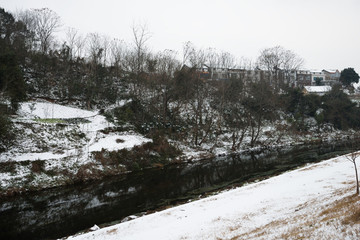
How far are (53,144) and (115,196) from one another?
10.9 m

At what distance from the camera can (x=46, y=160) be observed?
2052 cm

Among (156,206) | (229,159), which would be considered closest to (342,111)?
(229,159)

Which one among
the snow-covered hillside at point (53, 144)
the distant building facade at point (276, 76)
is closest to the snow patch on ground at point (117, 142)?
Answer: the snow-covered hillside at point (53, 144)

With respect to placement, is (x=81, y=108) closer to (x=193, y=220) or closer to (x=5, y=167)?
(x=5, y=167)

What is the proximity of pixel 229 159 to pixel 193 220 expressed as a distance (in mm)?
19014

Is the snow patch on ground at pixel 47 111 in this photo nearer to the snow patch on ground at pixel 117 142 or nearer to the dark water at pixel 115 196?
the snow patch on ground at pixel 117 142

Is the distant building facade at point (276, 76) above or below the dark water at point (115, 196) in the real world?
above

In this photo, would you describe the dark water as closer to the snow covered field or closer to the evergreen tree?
the snow covered field

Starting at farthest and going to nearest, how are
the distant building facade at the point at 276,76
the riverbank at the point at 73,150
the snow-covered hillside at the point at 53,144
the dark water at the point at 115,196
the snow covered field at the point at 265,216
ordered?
the distant building facade at the point at 276,76 < the riverbank at the point at 73,150 < the snow-covered hillside at the point at 53,144 < the dark water at the point at 115,196 < the snow covered field at the point at 265,216

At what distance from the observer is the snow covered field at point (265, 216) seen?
7160 millimetres

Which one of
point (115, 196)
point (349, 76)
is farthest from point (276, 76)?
point (115, 196)

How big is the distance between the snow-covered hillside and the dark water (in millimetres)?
1939

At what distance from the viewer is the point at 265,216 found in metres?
11.0

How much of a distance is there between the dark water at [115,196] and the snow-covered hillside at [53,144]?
1939 mm
